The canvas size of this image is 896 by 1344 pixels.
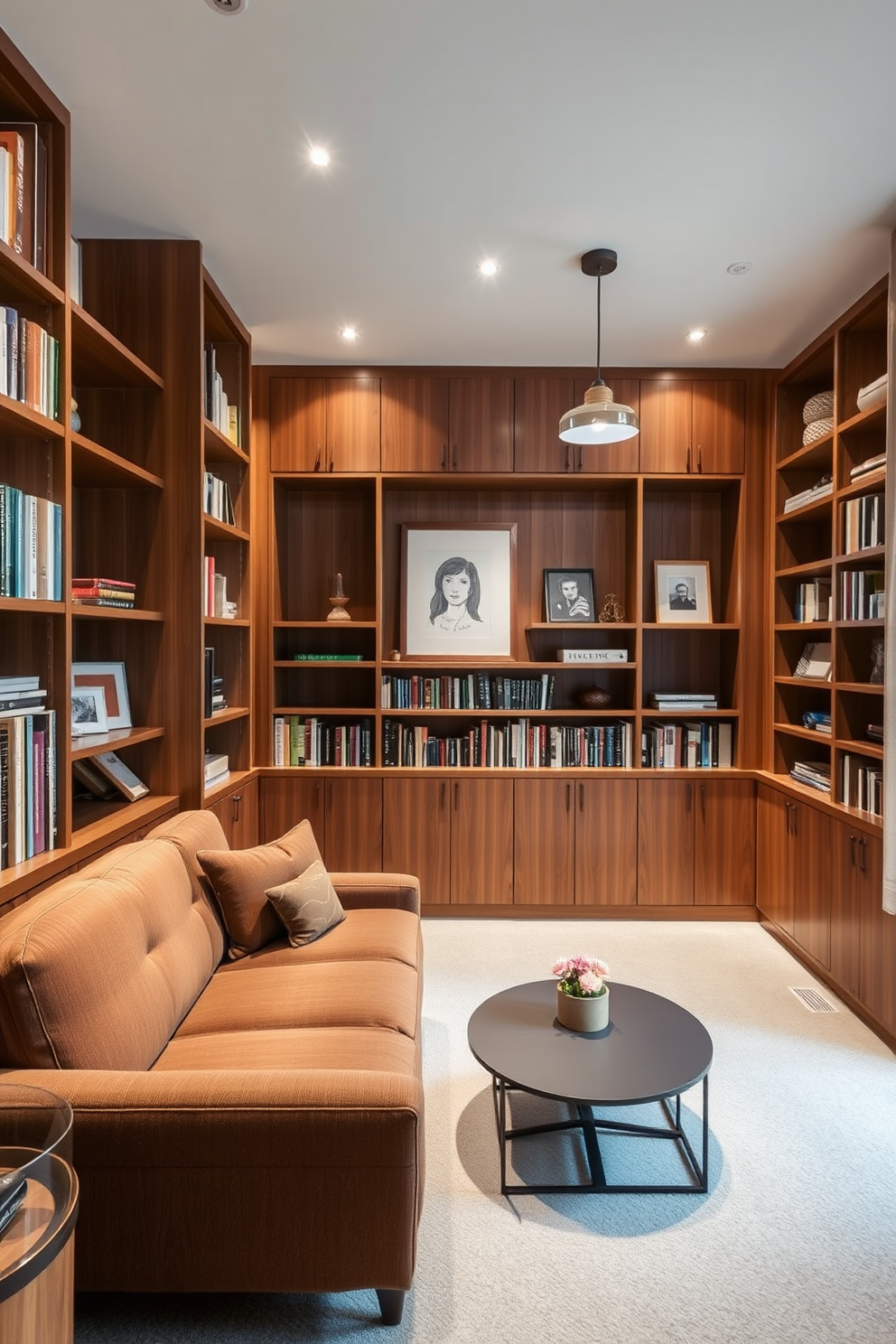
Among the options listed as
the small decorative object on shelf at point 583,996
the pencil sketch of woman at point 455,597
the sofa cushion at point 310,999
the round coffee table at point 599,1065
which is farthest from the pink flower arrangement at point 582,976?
the pencil sketch of woman at point 455,597

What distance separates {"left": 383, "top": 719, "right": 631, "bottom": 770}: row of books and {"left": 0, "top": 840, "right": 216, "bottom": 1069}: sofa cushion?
2077mm

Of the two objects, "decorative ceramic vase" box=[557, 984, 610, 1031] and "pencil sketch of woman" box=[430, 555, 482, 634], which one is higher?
"pencil sketch of woman" box=[430, 555, 482, 634]

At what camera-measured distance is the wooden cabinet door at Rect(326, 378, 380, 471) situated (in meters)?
3.99

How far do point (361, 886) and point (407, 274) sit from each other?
242cm

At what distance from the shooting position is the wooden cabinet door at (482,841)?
3982 mm

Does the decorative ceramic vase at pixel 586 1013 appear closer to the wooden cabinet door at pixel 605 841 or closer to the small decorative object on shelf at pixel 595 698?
the wooden cabinet door at pixel 605 841

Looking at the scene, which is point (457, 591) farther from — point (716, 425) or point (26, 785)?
point (26, 785)

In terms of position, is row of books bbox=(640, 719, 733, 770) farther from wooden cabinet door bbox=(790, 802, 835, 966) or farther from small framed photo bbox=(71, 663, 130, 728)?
small framed photo bbox=(71, 663, 130, 728)

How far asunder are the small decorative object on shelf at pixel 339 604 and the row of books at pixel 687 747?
5.69 ft

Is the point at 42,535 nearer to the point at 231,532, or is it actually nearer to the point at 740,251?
the point at 231,532

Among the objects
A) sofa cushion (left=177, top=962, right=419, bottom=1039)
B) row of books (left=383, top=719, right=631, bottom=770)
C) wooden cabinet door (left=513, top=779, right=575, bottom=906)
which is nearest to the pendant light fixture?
row of books (left=383, top=719, right=631, bottom=770)

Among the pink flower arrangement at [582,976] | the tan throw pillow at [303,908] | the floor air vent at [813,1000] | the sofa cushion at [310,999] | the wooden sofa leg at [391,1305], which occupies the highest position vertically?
the tan throw pillow at [303,908]

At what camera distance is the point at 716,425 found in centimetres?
400

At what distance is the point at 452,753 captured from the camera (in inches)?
161
